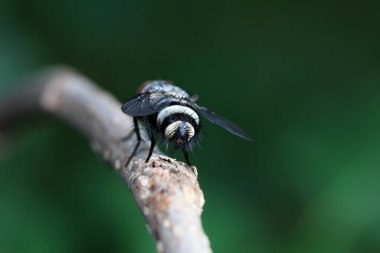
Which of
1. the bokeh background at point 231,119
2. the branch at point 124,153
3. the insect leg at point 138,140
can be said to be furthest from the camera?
the bokeh background at point 231,119

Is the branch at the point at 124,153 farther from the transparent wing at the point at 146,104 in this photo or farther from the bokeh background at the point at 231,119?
the bokeh background at the point at 231,119

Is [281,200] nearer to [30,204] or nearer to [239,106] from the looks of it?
[239,106]

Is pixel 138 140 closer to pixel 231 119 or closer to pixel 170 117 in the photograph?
pixel 170 117

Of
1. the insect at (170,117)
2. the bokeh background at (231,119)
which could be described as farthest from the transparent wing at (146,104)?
the bokeh background at (231,119)

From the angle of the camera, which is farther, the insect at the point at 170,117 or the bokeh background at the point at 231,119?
the bokeh background at the point at 231,119

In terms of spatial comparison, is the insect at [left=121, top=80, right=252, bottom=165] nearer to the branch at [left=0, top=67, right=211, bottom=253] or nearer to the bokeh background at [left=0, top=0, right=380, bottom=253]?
the branch at [left=0, top=67, right=211, bottom=253]
